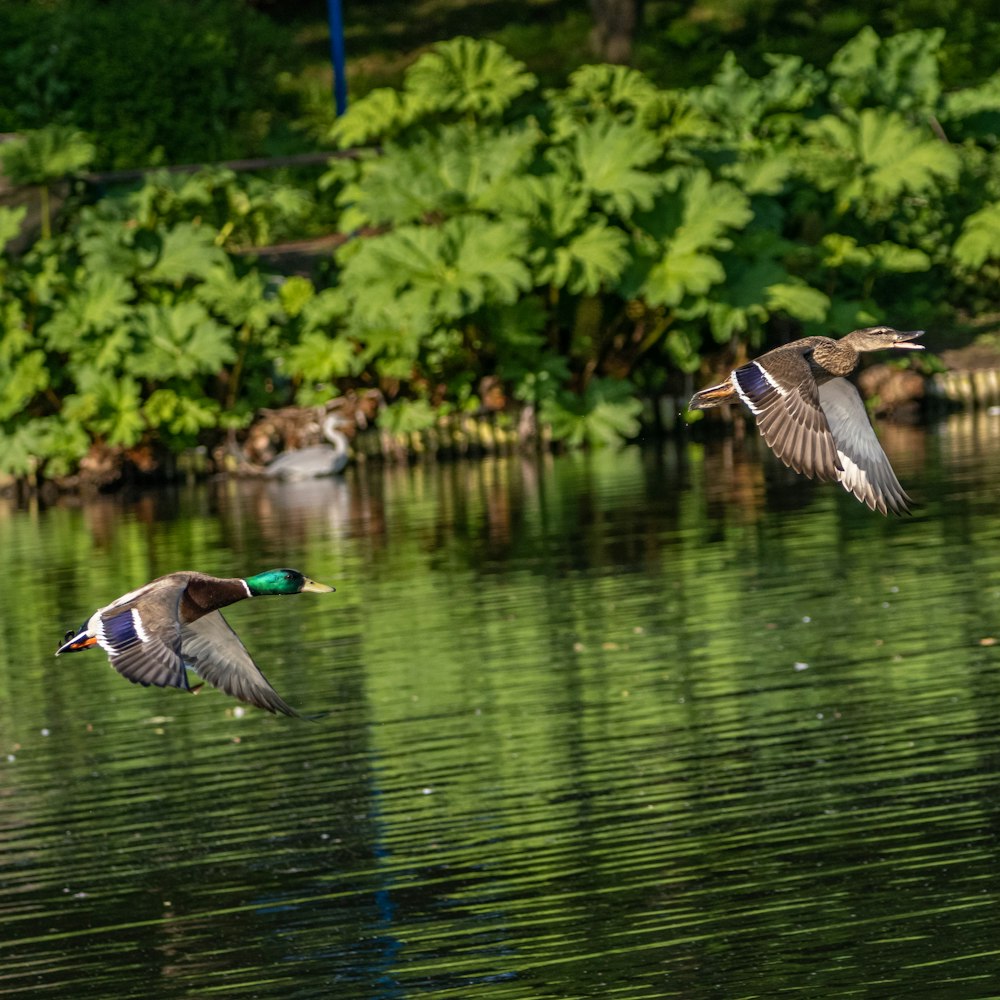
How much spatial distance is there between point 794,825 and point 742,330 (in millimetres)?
19462

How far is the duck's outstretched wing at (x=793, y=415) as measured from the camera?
8648mm

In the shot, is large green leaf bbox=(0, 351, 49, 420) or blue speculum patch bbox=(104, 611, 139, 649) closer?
blue speculum patch bbox=(104, 611, 139, 649)

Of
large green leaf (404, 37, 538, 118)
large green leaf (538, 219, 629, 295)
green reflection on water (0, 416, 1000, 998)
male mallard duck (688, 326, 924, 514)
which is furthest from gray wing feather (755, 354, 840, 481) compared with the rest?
large green leaf (404, 37, 538, 118)

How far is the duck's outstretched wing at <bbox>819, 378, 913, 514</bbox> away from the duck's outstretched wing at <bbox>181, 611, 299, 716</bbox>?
2.56m

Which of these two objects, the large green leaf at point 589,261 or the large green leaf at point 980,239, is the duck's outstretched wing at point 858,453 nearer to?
the large green leaf at point 589,261

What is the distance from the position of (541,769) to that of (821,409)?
5567 mm

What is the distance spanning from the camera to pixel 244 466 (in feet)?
105

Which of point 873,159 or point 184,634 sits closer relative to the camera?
point 184,634

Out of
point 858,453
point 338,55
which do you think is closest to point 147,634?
point 858,453

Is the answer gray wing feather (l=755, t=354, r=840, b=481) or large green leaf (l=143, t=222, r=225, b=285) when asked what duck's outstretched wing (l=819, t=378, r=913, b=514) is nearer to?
gray wing feather (l=755, t=354, r=840, b=481)

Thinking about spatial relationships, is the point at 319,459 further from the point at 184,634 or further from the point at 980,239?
the point at 184,634

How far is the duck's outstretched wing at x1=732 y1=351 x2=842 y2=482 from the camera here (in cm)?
865

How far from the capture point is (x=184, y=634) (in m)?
9.90

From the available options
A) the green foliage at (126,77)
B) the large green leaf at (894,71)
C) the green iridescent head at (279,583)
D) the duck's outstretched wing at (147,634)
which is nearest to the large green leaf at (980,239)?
the large green leaf at (894,71)
